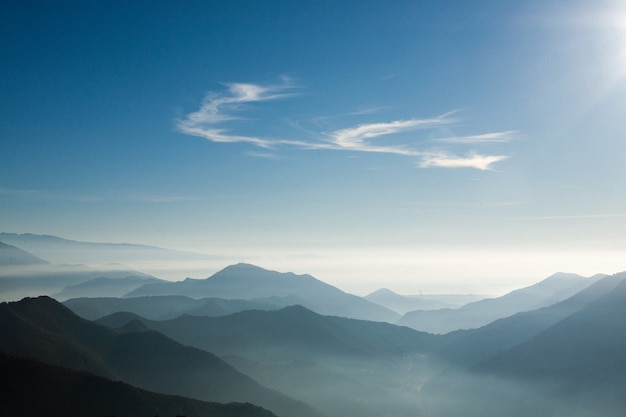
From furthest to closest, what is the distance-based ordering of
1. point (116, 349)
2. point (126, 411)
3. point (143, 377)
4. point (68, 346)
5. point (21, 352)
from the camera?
point (116, 349), point (143, 377), point (68, 346), point (21, 352), point (126, 411)

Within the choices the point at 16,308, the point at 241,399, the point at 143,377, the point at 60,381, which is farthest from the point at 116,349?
the point at 60,381

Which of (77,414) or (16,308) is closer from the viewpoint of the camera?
(77,414)

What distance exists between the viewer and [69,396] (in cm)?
11856

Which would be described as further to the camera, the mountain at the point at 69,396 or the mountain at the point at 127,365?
the mountain at the point at 127,365

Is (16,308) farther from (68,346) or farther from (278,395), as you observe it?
(278,395)

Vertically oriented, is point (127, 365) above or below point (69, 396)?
below

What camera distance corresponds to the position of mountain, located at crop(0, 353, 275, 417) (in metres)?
114

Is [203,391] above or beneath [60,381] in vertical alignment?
beneath

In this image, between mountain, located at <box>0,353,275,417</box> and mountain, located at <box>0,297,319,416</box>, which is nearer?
mountain, located at <box>0,353,275,417</box>

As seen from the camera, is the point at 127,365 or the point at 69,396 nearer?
the point at 69,396

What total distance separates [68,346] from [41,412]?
219ft

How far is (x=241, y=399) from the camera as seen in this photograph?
183m

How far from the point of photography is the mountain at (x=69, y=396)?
114 m

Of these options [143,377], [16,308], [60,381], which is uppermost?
[16,308]
